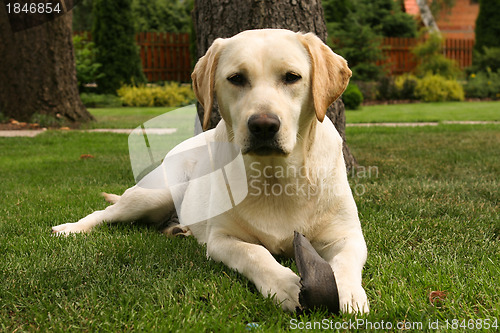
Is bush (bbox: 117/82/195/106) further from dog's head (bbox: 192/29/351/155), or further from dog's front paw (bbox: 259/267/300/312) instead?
dog's front paw (bbox: 259/267/300/312)

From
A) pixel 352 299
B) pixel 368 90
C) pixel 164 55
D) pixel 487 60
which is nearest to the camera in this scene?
pixel 352 299

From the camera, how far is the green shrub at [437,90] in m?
20.0

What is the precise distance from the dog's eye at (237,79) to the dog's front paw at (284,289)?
1.01 metres

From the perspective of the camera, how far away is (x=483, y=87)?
835 inches

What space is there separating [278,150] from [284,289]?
69cm

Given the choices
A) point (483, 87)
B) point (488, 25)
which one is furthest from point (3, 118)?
point (488, 25)

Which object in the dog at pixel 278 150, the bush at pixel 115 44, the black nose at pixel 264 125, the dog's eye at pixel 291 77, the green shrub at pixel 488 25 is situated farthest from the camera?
the green shrub at pixel 488 25

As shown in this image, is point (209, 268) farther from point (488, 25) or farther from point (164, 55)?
point (488, 25)

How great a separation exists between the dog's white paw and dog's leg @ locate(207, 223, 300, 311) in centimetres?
115

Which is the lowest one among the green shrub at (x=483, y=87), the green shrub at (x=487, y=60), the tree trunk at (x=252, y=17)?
the green shrub at (x=483, y=87)

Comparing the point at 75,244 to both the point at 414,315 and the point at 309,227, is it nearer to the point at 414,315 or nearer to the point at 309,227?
the point at 309,227

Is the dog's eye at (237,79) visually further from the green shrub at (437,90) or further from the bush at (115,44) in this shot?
the green shrub at (437,90)

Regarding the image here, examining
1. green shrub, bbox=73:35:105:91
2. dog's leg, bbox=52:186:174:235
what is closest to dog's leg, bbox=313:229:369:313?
dog's leg, bbox=52:186:174:235

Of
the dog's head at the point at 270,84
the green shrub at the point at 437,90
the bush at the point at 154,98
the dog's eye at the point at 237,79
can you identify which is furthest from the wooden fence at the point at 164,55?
the dog's eye at the point at 237,79
